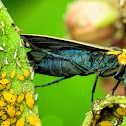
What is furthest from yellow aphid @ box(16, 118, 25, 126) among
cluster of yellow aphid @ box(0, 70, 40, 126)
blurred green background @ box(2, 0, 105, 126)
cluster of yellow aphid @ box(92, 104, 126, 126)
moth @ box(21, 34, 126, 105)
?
blurred green background @ box(2, 0, 105, 126)

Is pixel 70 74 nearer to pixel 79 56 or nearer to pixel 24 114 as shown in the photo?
pixel 79 56

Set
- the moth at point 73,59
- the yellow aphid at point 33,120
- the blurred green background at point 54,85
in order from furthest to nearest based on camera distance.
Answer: the blurred green background at point 54,85 → the moth at point 73,59 → the yellow aphid at point 33,120

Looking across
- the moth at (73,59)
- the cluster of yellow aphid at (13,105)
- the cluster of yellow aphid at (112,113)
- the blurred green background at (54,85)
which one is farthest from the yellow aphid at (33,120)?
the blurred green background at (54,85)

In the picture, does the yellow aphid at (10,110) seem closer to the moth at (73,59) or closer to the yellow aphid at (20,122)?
the yellow aphid at (20,122)

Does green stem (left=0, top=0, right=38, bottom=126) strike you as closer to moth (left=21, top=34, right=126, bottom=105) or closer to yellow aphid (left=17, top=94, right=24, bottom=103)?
yellow aphid (left=17, top=94, right=24, bottom=103)

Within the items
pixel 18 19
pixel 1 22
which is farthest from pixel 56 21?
pixel 1 22
